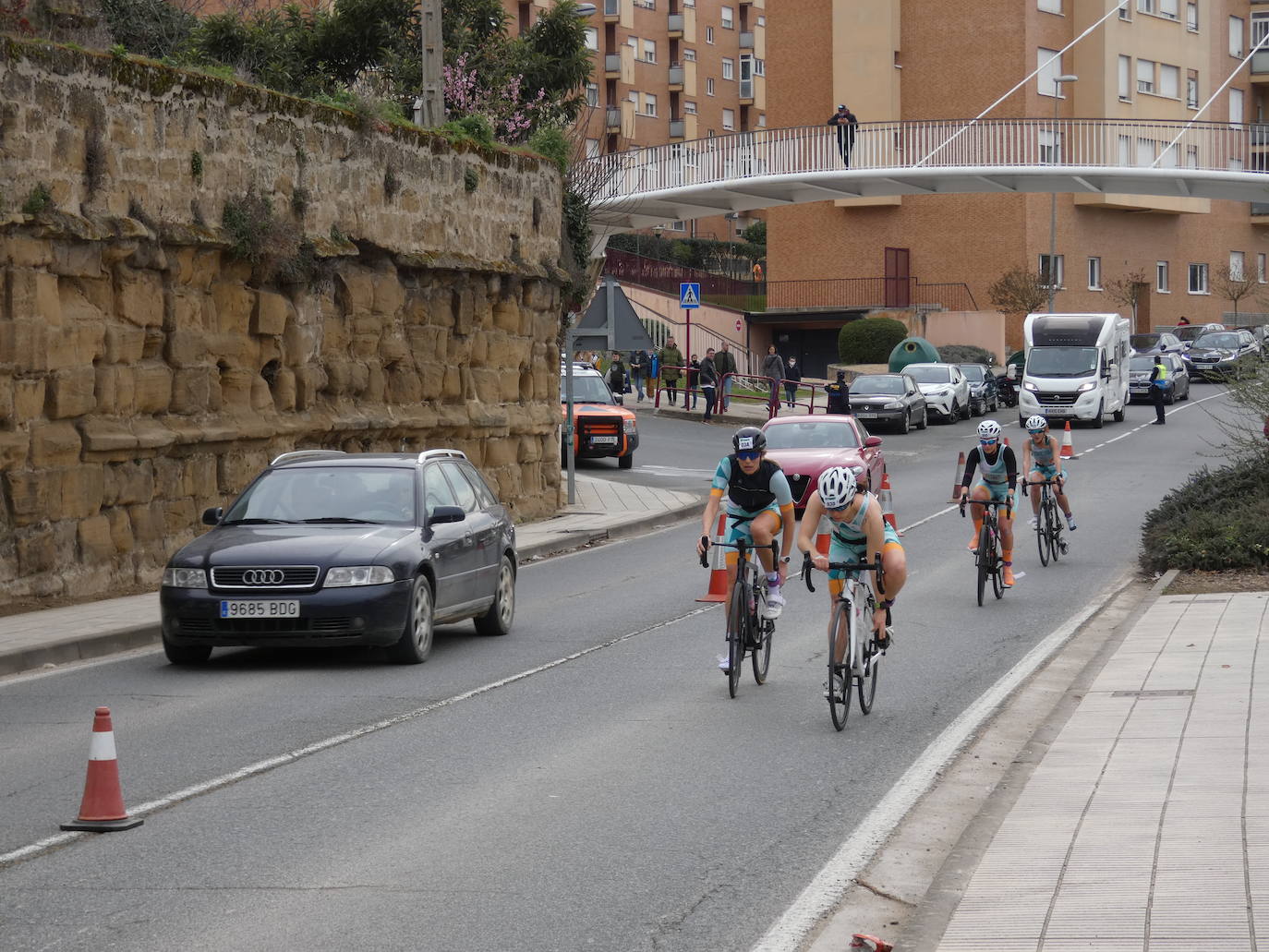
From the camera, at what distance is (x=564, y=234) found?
28125 mm

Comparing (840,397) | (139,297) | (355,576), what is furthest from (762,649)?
(840,397)

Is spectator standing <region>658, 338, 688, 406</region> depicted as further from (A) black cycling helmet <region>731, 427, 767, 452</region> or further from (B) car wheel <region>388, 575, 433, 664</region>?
(A) black cycling helmet <region>731, 427, 767, 452</region>

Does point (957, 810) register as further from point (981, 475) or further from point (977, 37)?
point (977, 37)

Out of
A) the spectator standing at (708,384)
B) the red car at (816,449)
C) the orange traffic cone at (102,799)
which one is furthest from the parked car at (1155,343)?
the orange traffic cone at (102,799)

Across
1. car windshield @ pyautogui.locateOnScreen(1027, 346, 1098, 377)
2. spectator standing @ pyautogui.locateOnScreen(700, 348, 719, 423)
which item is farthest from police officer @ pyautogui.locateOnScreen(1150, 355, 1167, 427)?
spectator standing @ pyautogui.locateOnScreen(700, 348, 719, 423)

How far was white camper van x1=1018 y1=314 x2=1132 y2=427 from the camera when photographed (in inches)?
1736

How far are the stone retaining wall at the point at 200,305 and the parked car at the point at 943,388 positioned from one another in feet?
76.8

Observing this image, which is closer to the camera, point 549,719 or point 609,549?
point 549,719

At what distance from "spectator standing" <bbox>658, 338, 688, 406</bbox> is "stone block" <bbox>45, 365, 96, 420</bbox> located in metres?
30.7

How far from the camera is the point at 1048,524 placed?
64.7 ft

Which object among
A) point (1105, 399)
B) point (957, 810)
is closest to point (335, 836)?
point (957, 810)

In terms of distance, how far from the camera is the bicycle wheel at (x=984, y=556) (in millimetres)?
16344

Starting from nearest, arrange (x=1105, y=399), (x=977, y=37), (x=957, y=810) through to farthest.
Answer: (x=957, y=810), (x=1105, y=399), (x=977, y=37)

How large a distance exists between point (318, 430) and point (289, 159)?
306 centimetres
